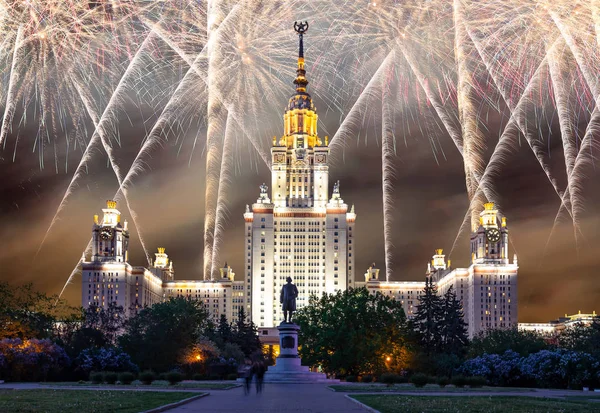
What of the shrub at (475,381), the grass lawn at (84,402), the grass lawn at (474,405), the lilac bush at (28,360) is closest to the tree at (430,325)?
the shrub at (475,381)

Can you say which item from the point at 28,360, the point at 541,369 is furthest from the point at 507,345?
the point at 28,360

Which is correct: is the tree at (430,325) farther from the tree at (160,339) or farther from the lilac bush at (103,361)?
the lilac bush at (103,361)

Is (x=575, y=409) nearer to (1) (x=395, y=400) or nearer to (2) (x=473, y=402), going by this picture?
(2) (x=473, y=402)

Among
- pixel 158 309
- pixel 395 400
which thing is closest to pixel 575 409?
pixel 395 400

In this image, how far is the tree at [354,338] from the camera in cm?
10200

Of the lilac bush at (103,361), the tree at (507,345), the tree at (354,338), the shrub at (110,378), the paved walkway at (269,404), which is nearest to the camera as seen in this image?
the paved walkway at (269,404)

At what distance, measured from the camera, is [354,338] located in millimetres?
102750

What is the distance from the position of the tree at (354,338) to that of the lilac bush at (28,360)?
3471 cm

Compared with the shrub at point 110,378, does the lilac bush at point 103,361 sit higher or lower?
higher

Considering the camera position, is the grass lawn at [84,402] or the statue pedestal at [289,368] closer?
the grass lawn at [84,402]

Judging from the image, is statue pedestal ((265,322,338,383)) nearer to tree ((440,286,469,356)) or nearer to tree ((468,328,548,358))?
tree ((468,328,548,358))

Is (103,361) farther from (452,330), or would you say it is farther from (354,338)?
(452,330)

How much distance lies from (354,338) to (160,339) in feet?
76.0

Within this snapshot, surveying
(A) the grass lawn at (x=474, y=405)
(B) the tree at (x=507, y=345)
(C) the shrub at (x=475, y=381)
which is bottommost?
Answer: (C) the shrub at (x=475, y=381)
